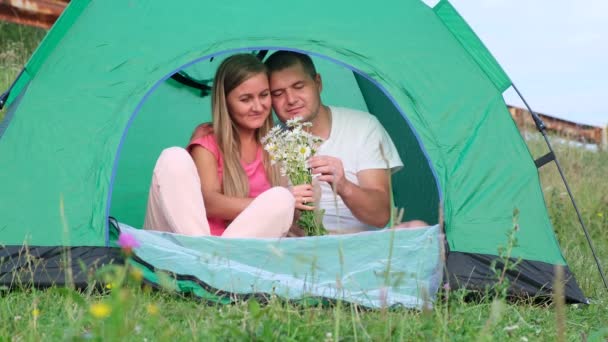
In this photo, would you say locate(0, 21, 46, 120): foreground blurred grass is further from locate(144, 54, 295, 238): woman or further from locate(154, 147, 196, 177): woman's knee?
locate(154, 147, 196, 177): woman's knee

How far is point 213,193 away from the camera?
3395 millimetres

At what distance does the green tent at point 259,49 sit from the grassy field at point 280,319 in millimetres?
199

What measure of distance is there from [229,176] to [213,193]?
14cm

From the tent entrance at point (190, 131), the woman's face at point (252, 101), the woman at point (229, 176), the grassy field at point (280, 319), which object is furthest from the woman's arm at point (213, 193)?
the tent entrance at point (190, 131)

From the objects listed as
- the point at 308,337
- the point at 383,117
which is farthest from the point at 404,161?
the point at 308,337

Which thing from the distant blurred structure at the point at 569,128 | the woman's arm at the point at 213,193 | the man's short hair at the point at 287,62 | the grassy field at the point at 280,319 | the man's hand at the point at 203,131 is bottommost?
the grassy field at the point at 280,319

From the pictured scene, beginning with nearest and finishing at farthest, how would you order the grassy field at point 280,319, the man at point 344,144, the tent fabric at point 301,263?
the grassy field at point 280,319 < the tent fabric at point 301,263 < the man at point 344,144

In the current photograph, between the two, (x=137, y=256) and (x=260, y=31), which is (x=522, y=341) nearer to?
(x=137, y=256)

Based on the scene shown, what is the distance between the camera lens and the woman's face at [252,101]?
3416 millimetres

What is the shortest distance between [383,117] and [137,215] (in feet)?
4.18

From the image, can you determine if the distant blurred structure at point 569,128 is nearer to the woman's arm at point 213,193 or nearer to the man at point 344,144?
the man at point 344,144

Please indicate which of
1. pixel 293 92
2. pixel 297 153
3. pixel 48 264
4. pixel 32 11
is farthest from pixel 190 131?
pixel 32 11

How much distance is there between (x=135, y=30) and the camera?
322 centimetres

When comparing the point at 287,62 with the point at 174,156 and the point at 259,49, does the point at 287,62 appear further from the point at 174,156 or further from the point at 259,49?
the point at 174,156
